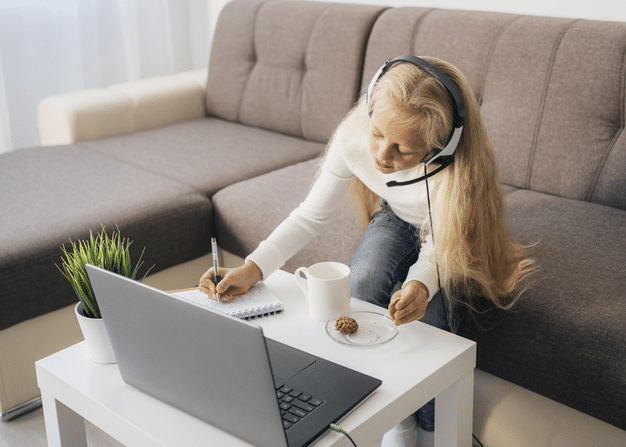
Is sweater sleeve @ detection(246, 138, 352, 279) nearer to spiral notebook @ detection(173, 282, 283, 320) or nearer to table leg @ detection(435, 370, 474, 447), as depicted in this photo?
spiral notebook @ detection(173, 282, 283, 320)

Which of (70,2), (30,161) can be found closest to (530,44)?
(30,161)

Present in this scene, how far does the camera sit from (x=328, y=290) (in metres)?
1.32

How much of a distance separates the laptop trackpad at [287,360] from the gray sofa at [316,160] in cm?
48

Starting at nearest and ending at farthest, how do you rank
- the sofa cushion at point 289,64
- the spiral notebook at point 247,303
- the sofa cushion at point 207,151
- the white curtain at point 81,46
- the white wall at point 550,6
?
the spiral notebook at point 247,303, the white wall at point 550,6, the sofa cushion at point 207,151, the sofa cushion at point 289,64, the white curtain at point 81,46

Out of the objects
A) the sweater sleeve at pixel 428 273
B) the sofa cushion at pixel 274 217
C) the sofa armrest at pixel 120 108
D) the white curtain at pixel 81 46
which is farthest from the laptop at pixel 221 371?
the white curtain at pixel 81 46

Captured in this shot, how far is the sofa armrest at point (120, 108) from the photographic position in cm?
261

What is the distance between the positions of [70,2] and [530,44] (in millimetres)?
1819

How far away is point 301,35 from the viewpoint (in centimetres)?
255

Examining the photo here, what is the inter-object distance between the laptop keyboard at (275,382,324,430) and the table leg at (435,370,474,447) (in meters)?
0.26

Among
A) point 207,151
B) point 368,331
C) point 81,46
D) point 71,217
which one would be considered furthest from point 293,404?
point 81,46

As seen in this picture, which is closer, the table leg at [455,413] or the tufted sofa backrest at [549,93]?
the table leg at [455,413]

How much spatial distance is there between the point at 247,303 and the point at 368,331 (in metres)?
0.23

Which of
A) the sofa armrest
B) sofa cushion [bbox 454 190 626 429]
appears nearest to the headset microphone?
sofa cushion [bbox 454 190 626 429]

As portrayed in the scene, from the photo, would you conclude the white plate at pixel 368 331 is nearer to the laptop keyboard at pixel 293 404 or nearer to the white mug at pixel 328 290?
the white mug at pixel 328 290
